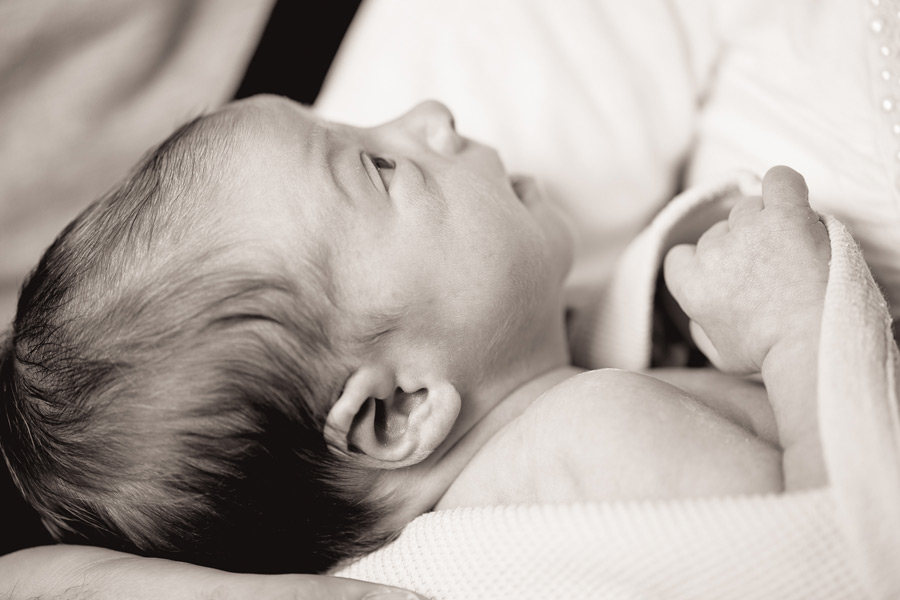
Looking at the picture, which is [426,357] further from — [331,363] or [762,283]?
[762,283]

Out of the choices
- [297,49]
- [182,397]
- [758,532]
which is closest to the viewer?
[758,532]

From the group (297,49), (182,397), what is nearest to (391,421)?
(182,397)

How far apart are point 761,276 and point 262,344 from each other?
0.51m

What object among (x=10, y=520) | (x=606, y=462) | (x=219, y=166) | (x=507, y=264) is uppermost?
(x=219, y=166)

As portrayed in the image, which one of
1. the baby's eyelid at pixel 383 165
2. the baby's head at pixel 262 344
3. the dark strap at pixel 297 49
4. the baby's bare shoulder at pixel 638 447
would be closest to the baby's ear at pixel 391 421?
the baby's head at pixel 262 344

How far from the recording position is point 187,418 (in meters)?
0.74

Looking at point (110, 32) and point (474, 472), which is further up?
point (110, 32)

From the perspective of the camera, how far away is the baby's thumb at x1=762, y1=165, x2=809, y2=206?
0.81 m

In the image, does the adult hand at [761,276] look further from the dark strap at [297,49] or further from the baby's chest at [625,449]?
the dark strap at [297,49]

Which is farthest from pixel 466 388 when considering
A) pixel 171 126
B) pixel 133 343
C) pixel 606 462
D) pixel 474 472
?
pixel 171 126

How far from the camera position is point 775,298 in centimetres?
75

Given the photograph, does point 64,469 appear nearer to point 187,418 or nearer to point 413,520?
point 187,418

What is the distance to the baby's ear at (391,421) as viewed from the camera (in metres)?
0.77

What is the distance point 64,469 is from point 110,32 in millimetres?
678
